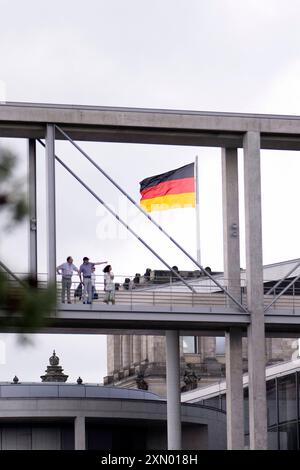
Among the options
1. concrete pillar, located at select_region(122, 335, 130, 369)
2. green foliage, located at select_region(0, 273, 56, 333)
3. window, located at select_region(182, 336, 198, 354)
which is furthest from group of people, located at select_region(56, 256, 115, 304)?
concrete pillar, located at select_region(122, 335, 130, 369)

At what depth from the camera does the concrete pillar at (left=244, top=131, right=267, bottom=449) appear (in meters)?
46.4

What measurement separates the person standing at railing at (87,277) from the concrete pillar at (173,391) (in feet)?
19.2

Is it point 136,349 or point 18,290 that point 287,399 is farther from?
point 136,349

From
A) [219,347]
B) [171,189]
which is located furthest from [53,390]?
[219,347]

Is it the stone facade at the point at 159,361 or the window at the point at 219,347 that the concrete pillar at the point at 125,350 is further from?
the window at the point at 219,347

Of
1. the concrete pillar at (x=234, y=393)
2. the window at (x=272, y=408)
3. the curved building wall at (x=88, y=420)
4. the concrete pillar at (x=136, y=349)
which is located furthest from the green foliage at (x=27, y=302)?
the concrete pillar at (x=136, y=349)

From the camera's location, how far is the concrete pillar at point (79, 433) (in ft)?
182

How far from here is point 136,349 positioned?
138250mm

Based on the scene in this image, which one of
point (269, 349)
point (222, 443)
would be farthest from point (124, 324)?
point (269, 349)

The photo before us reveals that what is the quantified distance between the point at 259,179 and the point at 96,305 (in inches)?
292

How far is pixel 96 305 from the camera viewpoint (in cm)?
4638

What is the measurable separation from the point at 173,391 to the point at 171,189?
25.2ft

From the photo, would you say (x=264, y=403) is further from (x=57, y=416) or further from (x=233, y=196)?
(x=57, y=416)

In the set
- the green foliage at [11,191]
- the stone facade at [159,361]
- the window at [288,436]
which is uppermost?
the stone facade at [159,361]
